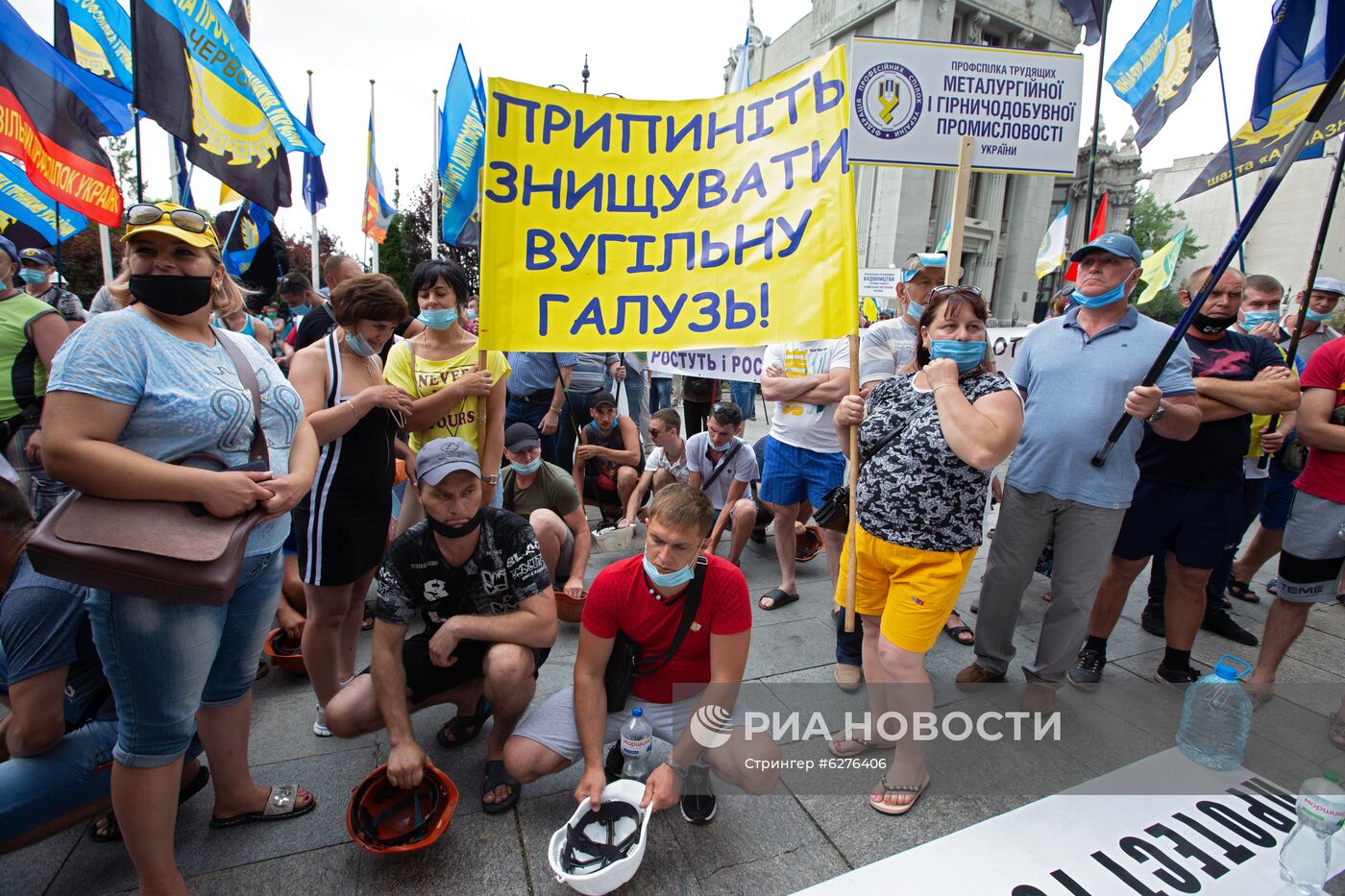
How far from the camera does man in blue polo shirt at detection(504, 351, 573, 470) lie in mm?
5422

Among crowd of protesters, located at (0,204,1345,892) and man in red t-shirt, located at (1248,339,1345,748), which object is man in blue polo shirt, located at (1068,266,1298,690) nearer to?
crowd of protesters, located at (0,204,1345,892)

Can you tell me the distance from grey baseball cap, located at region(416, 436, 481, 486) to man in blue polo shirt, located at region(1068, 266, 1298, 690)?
119 inches

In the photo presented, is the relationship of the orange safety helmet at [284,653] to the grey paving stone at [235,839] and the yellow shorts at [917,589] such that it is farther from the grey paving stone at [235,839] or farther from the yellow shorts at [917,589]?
the yellow shorts at [917,589]

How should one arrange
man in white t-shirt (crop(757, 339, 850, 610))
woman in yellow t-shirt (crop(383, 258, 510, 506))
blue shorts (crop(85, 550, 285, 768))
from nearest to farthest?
1. blue shorts (crop(85, 550, 285, 768))
2. woman in yellow t-shirt (crop(383, 258, 510, 506))
3. man in white t-shirt (crop(757, 339, 850, 610))

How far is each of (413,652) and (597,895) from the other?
44.9 inches

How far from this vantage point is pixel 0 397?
300 centimetres

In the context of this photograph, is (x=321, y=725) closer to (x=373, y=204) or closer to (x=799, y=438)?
(x=799, y=438)

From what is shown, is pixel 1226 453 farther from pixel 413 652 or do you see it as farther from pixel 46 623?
pixel 46 623

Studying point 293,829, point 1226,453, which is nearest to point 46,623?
point 293,829

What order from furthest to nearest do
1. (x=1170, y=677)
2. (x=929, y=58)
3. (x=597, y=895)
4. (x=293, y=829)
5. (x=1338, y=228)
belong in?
(x=1338, y=228)
(x=929, y=58)
(x=1170, y=677)
(x=293, y=829)
(x=597, y=895)

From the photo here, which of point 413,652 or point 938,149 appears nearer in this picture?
point 413,652

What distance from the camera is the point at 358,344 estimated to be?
2.71m

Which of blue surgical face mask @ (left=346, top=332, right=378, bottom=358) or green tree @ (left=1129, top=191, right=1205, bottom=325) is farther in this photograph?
green tree @ (left=1129, top=191, right=1205, bottom=325)

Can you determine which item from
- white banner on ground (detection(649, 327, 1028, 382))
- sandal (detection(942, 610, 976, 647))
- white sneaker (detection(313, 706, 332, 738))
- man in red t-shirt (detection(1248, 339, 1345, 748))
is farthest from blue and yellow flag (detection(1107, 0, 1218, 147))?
white sneaker (detection(313, 706, 332, 738))
